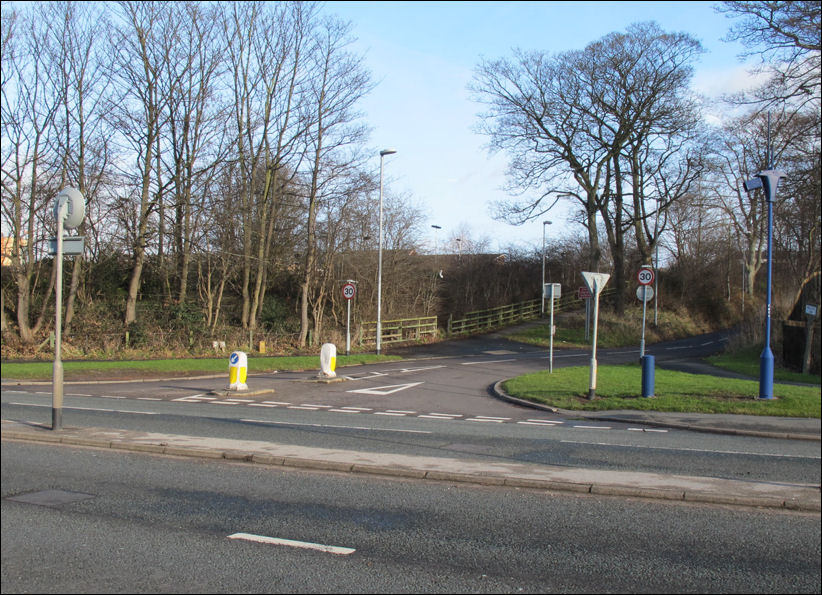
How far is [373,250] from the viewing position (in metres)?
36.5

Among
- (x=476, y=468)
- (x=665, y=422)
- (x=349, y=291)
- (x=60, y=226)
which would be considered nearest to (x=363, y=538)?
(x=476, y=468)

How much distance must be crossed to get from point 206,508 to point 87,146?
2180cm

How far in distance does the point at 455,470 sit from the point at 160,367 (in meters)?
15.6

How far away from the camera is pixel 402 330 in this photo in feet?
117

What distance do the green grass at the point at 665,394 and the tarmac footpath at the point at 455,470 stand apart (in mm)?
2372

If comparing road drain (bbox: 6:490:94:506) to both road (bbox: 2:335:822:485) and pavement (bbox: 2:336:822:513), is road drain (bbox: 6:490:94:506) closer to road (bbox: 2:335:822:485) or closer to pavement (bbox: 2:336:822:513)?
pavement (bbox: 2:336:822:513)

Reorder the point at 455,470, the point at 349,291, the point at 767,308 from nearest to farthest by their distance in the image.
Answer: the point at 455,470 < the point at 767,308 < the point at 349,291

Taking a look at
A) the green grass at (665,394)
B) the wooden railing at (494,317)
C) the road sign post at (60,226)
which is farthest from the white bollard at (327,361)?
the wooden railing at (494,317)

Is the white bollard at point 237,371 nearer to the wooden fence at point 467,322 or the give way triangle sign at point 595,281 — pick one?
the give way triangle sign at point 595,281

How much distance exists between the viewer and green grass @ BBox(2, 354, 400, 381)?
7727 millimetres

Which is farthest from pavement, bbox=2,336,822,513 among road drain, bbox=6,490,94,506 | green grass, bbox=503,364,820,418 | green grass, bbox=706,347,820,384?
green grass, bbox=706,347,820,384

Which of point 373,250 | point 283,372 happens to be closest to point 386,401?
point 283,372

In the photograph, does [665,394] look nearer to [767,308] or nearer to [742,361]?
[767,308]

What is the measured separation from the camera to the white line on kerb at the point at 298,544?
5027 millimetres
